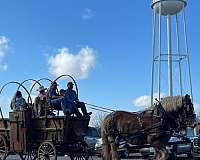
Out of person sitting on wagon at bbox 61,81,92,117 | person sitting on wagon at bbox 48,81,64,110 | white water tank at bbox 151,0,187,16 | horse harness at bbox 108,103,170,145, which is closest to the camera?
horse harness at bbox 108,103,170,145

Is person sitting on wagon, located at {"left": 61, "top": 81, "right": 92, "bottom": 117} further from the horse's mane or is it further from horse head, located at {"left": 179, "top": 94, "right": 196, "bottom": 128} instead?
horse head, located at {"left": 179, "top": 94, "right": 196, "bottom": 128}

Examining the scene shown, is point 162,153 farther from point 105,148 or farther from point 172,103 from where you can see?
→ point 105,148

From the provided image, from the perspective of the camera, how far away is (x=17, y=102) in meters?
15.9

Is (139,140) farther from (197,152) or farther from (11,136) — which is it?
(197,152)

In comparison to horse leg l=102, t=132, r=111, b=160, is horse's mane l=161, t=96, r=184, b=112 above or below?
above

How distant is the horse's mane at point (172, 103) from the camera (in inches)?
533

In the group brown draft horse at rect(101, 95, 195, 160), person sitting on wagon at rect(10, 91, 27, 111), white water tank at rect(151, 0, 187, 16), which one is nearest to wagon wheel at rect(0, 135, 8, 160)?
person sitting on wagon at rect(10, 91, 27, 111)

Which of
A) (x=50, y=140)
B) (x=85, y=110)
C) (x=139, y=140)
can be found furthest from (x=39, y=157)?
(x=139, y=140)

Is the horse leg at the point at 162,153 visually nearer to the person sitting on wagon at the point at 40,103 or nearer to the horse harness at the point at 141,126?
the horse harness at the point at 141,126

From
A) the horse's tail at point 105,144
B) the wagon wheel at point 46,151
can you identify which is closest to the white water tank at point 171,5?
the horse's tail at point 105,144

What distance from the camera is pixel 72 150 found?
49.9 ft

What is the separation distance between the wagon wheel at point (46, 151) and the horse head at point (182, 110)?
3.71m

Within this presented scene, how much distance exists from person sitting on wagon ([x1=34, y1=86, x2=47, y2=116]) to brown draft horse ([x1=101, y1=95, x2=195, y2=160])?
2.04 meters

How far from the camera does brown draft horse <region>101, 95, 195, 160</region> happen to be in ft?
44.3
